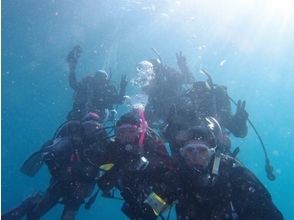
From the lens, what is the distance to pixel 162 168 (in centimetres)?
597

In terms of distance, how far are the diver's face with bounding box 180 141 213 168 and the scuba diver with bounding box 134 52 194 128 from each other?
519cm

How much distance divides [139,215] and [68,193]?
3146 millimetres

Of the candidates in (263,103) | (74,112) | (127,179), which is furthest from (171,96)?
(263,103)

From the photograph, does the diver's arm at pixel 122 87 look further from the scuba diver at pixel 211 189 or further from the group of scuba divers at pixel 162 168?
the scuba diver at pixel 211 189

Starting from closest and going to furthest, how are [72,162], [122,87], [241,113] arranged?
1. [72,162]
2. [241,113]
3. [122,87]

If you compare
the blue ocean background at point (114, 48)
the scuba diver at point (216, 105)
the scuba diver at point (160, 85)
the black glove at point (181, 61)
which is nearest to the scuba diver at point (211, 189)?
the scuba diver at point (216, 105)

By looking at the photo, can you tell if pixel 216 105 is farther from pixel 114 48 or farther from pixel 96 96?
pixel 114 48

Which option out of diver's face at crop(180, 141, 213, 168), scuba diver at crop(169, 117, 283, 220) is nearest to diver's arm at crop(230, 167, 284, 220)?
scuba diver at crop(169, 117, 283, 220)

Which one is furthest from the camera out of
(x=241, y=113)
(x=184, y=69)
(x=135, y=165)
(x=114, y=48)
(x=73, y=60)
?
(x=114, y=48)

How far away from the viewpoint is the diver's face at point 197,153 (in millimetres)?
5246

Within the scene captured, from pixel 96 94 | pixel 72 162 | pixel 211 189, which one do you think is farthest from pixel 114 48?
pixel 211 189

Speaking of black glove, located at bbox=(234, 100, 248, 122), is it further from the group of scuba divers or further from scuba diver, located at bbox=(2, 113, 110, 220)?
scuba diver, located at bbox=(2, 113, 110, 220)

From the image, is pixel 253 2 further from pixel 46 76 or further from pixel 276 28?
pixel 46 76

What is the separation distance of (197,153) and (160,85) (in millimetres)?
5795
